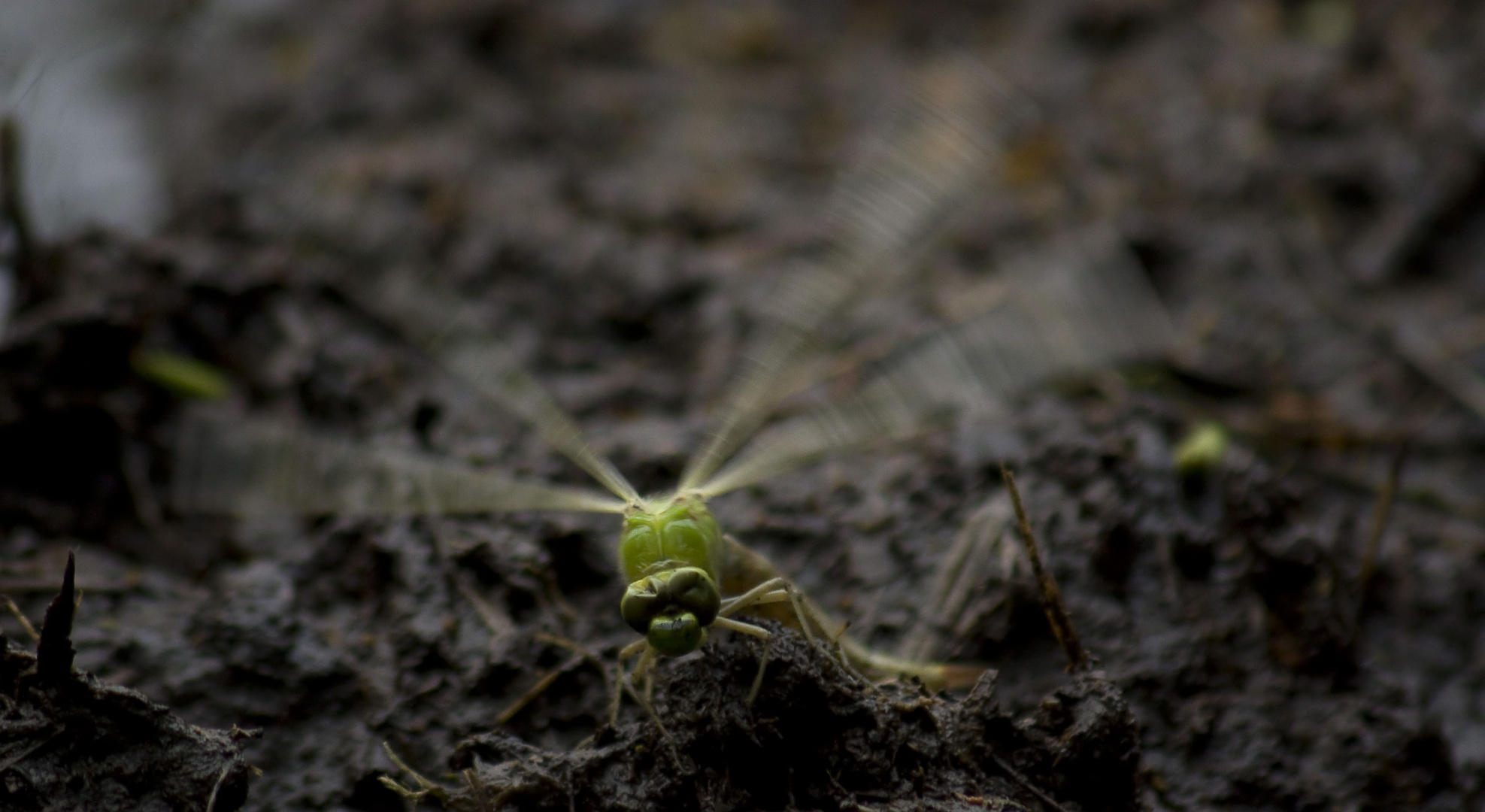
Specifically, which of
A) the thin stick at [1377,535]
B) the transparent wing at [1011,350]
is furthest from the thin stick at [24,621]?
the thin stick at [1377,535]

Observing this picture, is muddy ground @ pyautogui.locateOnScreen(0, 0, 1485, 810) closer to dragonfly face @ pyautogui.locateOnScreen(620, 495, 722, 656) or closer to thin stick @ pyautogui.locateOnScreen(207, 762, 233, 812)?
thin stick @ pyautogui.locateOnScreen(207, 762, 233, 812)

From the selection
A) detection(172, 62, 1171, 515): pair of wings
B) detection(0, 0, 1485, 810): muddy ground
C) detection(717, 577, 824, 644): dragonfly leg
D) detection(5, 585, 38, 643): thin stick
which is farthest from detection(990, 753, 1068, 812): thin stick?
detection(5, 585, 38, 643): thin stick

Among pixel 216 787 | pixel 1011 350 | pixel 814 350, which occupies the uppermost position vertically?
pixel 1011 350

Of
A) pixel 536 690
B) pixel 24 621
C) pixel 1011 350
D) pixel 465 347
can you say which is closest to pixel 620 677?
pixel 536 690

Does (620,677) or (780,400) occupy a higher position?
(780,400)

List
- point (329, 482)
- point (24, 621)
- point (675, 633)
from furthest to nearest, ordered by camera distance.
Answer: point (329, 482) < point (24, 621) < point (675, 633)

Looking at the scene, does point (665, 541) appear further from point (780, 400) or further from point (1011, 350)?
point (1011, 350)

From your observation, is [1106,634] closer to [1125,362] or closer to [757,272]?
Answer: [1125,362]
